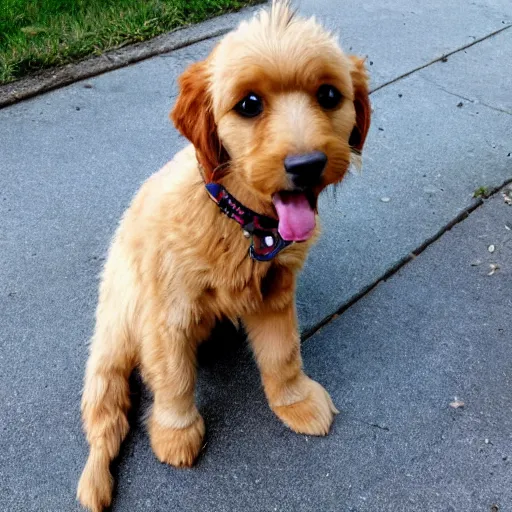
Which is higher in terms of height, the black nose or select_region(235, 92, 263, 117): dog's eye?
select_region(235, 92, 263, 117): dog's eye

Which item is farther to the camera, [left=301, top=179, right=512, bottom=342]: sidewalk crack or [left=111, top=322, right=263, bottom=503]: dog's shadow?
[left=301, top=179, right=512, bottom=342]: sidewalk crack

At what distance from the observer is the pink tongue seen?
1635mm

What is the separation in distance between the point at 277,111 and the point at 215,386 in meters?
1.26

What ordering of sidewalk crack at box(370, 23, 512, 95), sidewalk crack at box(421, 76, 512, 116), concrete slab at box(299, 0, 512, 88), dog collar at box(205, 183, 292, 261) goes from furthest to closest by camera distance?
concrete slab at box(299, 0, 512, 88), sidewalk crack at box(370, 23, 512, 95), sidewalk crack at box(421, 76, 512, 116), dog collar at box(205, 183, 292, 261)

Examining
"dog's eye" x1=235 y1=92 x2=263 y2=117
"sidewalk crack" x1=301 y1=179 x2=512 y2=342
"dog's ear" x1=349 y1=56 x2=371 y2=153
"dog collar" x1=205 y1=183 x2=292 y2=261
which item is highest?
"dog's eye" x1=235 y1=92 x2=263 y2=117

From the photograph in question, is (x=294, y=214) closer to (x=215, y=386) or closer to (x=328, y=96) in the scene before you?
(x=328, y=96)

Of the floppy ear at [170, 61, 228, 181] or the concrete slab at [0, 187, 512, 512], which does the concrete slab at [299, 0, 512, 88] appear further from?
the floppy ear at [170, 61, 228, 181]

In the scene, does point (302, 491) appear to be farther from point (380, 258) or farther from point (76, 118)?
point (76, 118)

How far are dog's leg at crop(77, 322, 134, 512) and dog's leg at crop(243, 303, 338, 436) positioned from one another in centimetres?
52

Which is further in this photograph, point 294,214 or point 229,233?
point 229,233

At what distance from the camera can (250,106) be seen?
63.1 inches

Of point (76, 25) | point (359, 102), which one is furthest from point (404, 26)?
point (359, 102)

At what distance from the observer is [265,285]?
2004mm

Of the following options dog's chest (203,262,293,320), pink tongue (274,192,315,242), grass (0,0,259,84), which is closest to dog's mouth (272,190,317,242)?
pink tongue (274,192,315,242)
